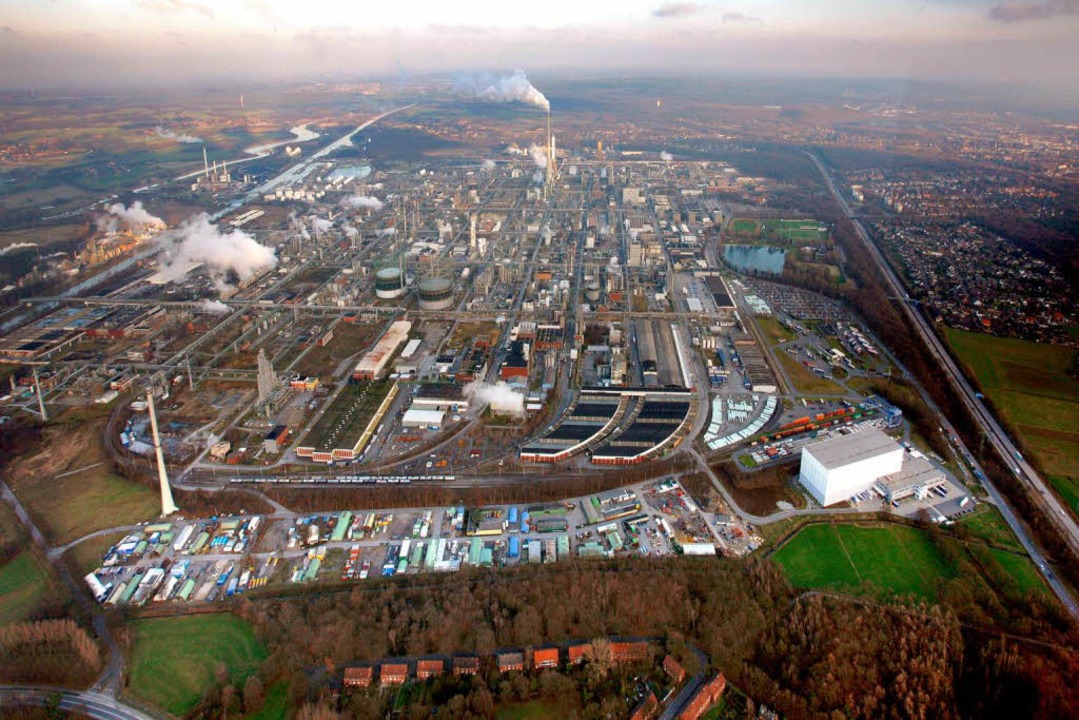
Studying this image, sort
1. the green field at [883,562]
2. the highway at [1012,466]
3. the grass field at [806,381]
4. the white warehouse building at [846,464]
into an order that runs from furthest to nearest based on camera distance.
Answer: the grass field at [806,381]
the white warehouse building at [846,464]
the highway at [1012,466]
the green field at [883,562]

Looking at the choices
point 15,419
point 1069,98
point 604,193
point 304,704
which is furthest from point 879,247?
point 1069,98

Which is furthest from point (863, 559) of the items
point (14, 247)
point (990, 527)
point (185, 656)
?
point (14, 247)

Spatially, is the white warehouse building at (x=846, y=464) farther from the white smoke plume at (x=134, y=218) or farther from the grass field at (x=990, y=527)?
the white smoke plume at (x=134, y=218)

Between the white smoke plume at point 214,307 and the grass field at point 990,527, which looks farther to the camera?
the white smoke plume at point 214,307

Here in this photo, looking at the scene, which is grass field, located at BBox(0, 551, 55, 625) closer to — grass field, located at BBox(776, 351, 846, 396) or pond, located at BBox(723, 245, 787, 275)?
grass field, located at BBox(776, 351, 846, 396)

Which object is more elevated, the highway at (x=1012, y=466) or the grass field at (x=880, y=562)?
the highway at (x=1012, y=466)

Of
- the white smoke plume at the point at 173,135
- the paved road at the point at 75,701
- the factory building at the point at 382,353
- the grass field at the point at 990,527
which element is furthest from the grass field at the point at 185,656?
the white smoke plume at the point at 173,135
